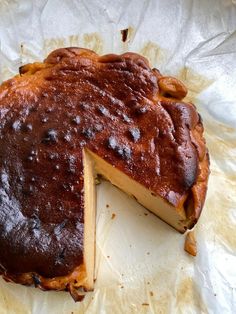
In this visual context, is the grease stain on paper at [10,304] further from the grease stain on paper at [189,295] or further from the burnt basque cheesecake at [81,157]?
the grease stain on paper at [189,295]

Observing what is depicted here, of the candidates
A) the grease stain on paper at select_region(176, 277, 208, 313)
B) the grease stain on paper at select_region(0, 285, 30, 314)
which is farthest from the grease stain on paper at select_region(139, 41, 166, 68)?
the grease stain on paper at select_region(0, 285, 30, 314)

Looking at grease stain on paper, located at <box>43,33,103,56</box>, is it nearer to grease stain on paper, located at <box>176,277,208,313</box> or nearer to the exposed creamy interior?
the exposed creamy interior

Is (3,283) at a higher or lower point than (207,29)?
lower

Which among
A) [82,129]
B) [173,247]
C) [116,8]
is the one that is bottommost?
[173,247]

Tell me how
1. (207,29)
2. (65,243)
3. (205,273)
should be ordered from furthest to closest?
(207,29) < (205,273) < (65,243)

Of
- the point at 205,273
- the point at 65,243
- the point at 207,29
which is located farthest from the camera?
the point at 207,29

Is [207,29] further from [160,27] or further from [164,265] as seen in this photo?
[164,265]

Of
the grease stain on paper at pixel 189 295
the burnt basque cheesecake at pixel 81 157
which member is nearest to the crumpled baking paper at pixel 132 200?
the grease stain on paper at pixel 189 295

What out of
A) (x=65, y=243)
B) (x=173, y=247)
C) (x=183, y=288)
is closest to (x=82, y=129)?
(x=65, y=243)

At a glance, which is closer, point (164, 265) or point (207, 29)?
point (164, 265)

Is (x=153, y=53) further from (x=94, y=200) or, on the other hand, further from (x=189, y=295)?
(x=189, y=295)
